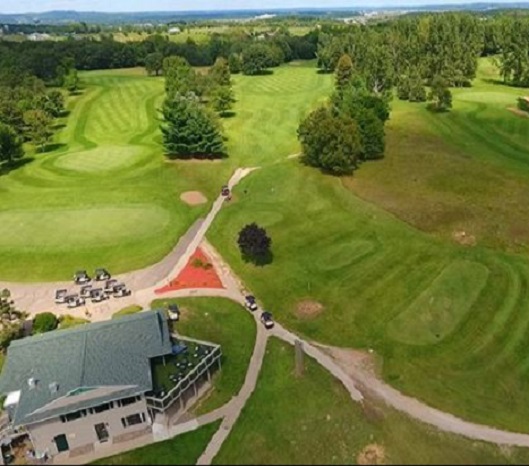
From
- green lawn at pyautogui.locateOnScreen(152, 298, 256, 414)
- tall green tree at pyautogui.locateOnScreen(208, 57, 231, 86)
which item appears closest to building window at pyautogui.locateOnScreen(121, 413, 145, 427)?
green lawn at pyautogui.locateOnScreen(152, 298, 256, 414)

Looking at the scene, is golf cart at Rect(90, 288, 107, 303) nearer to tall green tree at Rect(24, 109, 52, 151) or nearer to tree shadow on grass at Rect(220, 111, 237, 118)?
tall green tree at Rect(24, 109, 52, 151)

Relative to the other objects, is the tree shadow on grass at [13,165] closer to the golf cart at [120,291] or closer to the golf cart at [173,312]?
the golf cart at [120,291]

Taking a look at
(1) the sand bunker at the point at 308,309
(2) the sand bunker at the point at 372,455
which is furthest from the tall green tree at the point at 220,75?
(2) the sand bunker at the point at 372,455

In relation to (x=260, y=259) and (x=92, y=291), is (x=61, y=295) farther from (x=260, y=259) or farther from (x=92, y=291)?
(x=260, y=259)

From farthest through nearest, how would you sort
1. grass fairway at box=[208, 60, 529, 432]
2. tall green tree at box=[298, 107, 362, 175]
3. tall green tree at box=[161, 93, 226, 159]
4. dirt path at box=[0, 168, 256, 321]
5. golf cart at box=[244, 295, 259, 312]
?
tall green tree at box=[161, 93, 226, 159]
tall green tree at box=[298, 107, 362, 175]
dirt path at box=[0, 168, 256, 321]
golf cart at box=[244, 295, 259, 312]
grass fairway at box=[208, 60, 529, 432]

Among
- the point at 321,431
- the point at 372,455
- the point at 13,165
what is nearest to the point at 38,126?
the point at 13,165

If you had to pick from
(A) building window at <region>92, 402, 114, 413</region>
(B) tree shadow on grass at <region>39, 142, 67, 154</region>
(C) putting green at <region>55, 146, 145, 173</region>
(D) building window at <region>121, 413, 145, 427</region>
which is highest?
(A) building window at <region>92, 402, 114, 413</region>
